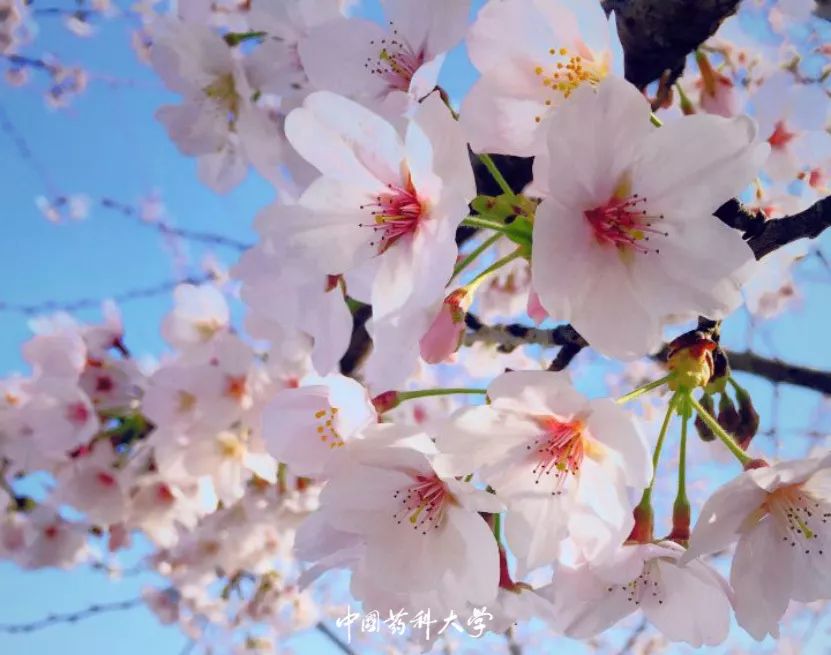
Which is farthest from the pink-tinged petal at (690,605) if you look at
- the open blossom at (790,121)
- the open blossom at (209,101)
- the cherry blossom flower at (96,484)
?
the cherry blossom flower at (96,484)

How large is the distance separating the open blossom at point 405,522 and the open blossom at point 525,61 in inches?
14.7

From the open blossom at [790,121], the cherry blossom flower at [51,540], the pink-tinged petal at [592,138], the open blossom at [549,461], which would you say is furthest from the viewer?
the cherry blossom flower at [51,540]

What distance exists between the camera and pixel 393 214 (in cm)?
86

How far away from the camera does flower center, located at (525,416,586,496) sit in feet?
2.77

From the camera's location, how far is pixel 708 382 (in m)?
0.93

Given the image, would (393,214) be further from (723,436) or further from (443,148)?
(723,436)

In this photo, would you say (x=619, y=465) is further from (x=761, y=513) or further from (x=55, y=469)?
(x=55, y=469)

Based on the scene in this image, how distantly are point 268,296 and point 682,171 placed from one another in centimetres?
59

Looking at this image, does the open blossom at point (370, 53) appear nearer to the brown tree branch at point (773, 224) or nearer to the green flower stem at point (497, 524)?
the brown tree branch at point (773, 224)

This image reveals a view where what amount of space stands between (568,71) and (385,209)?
29cm

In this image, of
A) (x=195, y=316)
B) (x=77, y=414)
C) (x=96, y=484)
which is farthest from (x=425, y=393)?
(x=96, y=484)

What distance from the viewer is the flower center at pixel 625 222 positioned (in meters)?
0.76

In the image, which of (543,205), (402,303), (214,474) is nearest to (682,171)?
(543,205)

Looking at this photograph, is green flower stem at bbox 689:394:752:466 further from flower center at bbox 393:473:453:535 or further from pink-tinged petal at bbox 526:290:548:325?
flower center at bbox 393:473:453:535
